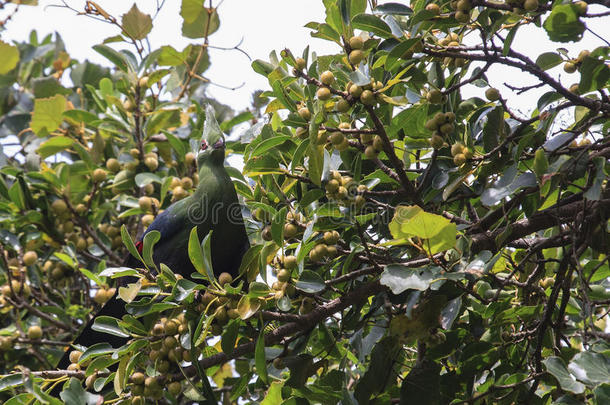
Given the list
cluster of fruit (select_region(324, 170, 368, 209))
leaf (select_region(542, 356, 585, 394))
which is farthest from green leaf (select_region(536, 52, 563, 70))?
leaf (select_region(542, 356, 585, 394))

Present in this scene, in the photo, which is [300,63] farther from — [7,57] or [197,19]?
[7,57]

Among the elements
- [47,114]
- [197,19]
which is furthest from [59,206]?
[197,19]

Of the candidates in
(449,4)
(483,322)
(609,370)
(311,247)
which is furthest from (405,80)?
(609,370)

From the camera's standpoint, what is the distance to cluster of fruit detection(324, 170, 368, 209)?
6.23 feet

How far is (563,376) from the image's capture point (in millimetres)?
1721

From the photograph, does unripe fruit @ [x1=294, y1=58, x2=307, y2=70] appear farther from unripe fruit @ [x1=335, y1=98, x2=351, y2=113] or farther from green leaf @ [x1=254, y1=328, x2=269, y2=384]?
green leaf @ [x1=254, y1=328, x2=269, y2=384]

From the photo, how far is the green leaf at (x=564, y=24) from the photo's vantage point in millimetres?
1695

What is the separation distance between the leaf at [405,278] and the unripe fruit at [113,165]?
213 centimetres

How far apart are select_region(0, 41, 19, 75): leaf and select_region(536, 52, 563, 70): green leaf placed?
313 cm

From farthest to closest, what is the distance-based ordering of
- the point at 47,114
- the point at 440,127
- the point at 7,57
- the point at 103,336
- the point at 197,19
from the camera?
the point at 7,57
the point at 47,114
the point at 197,19
the point at 103,336
the point at 440,127

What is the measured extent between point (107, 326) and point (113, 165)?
1545 millimetres

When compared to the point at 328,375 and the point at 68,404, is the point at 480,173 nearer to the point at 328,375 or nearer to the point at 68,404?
the point at 328,375

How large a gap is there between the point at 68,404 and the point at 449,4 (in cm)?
163

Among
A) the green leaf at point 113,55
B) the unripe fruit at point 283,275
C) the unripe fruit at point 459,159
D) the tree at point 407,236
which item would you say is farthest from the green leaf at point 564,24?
the green leaf at point 113,55
